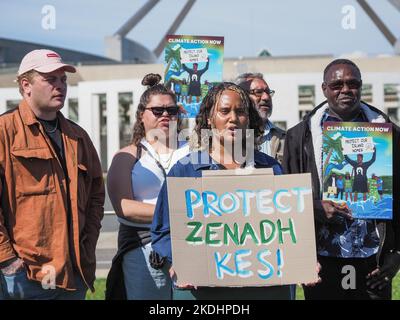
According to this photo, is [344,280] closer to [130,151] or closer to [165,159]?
[165,159]

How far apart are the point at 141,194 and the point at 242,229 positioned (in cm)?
91

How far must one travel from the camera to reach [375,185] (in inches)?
129

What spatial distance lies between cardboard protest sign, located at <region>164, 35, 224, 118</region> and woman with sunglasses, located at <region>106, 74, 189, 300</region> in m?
0.60

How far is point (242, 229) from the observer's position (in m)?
2.91

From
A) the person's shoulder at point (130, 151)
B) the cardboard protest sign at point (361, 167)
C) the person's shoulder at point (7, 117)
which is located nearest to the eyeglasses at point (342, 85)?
the cardboard protest sign at point (361, 167)

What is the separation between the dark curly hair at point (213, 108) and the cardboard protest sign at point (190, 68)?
1.26 m

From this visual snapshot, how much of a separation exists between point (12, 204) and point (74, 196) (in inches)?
11.9

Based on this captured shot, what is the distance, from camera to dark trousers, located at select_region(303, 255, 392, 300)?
3.45 m

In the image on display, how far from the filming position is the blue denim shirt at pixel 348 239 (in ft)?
11.2

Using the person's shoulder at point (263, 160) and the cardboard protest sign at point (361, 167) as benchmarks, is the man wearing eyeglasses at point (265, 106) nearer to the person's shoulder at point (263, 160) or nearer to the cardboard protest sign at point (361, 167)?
the cardboard protest sign at point (361, 167)

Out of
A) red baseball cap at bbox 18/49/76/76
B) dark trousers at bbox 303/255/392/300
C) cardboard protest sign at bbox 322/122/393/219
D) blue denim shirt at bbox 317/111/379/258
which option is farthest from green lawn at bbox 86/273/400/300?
red baseball cap at bbox 18/49/76/76
